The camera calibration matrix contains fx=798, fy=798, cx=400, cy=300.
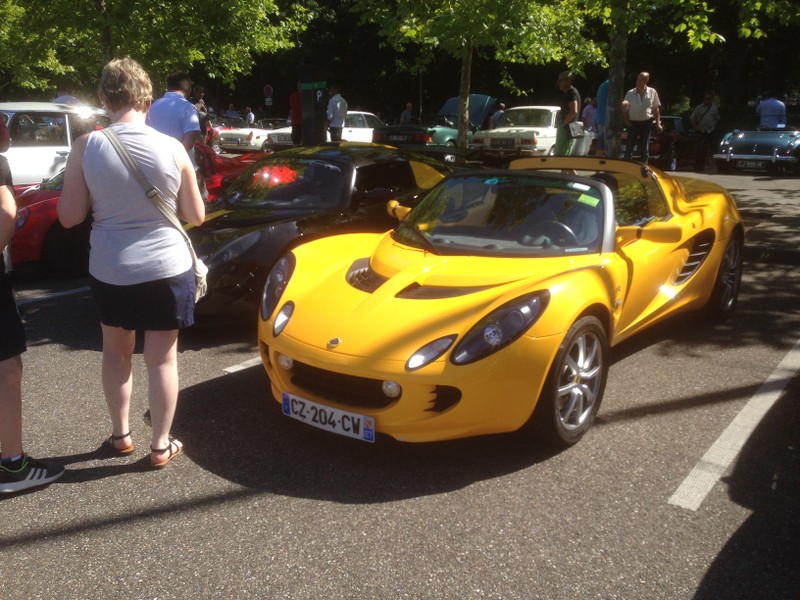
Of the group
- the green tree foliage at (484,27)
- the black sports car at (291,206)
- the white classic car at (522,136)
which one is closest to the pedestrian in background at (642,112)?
the green tree foliage at (484,27)

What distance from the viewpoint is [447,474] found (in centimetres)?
359

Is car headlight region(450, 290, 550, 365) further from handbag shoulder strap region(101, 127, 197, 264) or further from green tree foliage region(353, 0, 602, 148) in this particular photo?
green tree foliage region(353, 0, 602, 148)

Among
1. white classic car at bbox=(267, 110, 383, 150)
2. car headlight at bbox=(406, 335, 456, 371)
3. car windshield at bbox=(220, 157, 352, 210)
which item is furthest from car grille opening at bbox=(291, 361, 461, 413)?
white classic car at bbox=(267, 110, 383, 150)

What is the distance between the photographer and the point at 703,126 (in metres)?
18.0

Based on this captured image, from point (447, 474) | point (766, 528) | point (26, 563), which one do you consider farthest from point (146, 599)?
point (766, 528)

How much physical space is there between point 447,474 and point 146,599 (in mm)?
1420

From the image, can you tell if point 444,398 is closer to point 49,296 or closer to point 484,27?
point 49,296

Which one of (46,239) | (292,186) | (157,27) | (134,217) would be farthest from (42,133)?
→ (134,217)

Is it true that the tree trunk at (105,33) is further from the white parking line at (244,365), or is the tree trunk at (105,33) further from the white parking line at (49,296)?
the white parking line at (244,365)

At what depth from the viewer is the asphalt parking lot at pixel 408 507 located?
9.16 ft

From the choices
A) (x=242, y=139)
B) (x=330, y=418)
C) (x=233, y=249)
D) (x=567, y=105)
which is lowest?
(x=330, y=418)

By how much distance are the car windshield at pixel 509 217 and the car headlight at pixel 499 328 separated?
0.70m

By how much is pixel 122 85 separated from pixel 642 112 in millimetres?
9358

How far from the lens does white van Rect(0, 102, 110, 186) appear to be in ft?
35.5
